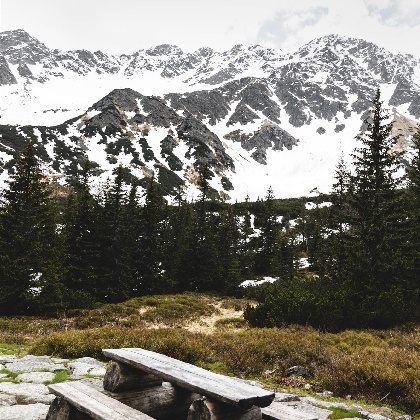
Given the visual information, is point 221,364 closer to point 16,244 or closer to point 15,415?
point 15,415

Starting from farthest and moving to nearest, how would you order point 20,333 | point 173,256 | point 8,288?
point 173,256
point 8,288
point 20,333

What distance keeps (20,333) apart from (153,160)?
399 feet

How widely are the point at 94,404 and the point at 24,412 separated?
1.39 meters

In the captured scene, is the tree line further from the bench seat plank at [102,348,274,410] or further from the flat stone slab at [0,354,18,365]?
the bench seat plank at [102,348,274,410]

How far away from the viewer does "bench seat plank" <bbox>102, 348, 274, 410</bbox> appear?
3168 mm

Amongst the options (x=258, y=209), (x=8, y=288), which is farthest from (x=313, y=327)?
(x=258, y=209)

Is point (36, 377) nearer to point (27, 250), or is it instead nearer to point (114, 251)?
point (27, 250)

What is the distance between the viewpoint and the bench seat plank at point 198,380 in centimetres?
317

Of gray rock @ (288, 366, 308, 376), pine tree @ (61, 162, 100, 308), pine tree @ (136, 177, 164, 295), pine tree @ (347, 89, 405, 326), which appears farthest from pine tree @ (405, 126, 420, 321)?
pine tree @ (136, 177, 164, 295)

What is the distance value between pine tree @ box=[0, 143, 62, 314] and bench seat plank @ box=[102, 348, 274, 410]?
15.6 meters

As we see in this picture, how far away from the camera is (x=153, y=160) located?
433ft

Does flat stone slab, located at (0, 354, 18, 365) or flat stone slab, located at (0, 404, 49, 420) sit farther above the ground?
flat stone slab, located at (0, 404, 49, 420)

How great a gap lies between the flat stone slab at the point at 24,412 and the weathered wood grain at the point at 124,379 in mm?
830

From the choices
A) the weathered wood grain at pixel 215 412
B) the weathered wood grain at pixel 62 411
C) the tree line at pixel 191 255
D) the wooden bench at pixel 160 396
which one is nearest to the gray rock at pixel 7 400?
the wooden bench at pixel 160 396
